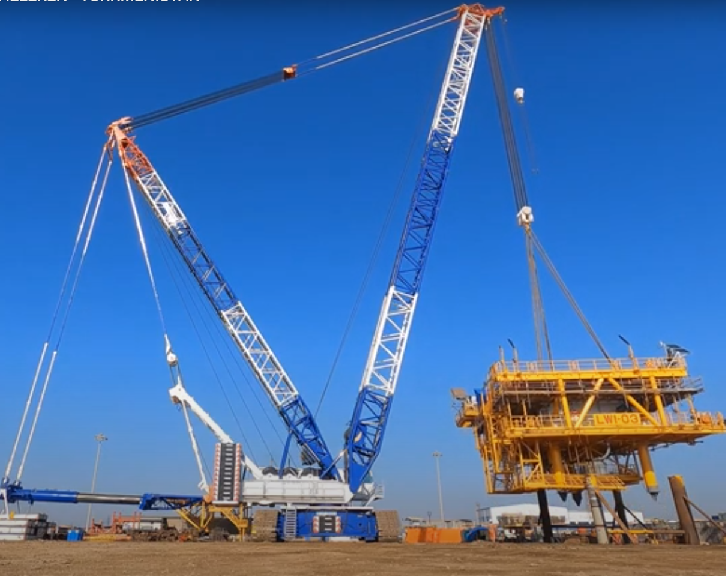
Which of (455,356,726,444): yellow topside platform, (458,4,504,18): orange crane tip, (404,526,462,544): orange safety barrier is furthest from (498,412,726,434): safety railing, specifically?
(458,4,504,18): orange crane tip

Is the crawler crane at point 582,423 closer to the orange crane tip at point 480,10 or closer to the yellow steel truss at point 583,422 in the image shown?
the yellow steel truss at point 583,422

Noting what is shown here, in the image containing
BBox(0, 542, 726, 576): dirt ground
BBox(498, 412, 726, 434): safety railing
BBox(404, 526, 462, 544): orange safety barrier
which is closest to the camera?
BBox(0, 542, 726, 576): dirt ground

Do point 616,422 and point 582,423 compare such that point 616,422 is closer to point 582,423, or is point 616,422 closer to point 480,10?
point 582,423

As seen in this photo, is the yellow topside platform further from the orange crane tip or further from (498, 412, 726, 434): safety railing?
the orange crane tip

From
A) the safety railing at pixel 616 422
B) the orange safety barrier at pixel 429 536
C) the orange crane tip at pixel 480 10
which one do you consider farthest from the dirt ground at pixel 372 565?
the orange crane tip at pixel 480 10

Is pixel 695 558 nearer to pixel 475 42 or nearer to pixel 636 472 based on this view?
pixel 636 472

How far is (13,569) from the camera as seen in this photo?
17.7 m

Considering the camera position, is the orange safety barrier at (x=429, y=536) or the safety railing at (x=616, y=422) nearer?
the safety railing at (x=616, y=422)

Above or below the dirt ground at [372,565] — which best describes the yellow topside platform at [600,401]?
above

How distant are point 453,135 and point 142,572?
42527mm

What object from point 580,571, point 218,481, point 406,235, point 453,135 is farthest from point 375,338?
point 580,571

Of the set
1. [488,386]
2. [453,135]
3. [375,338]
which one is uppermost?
[453,135]

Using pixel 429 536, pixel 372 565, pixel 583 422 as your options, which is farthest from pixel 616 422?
pixel 372 565

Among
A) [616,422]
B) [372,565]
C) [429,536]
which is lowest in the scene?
[372,565]
